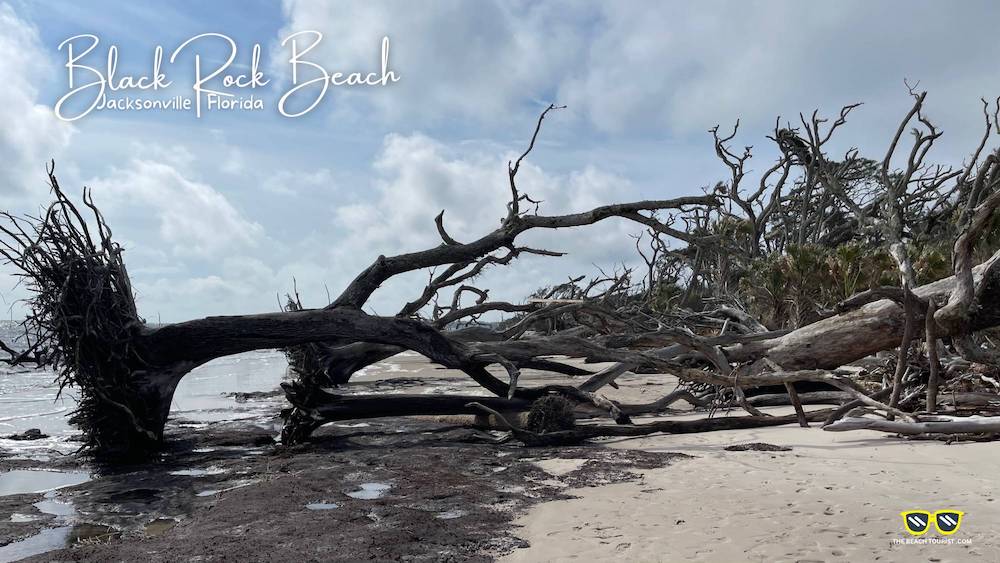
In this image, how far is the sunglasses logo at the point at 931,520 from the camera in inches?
149

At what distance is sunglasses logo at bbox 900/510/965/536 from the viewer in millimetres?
3796

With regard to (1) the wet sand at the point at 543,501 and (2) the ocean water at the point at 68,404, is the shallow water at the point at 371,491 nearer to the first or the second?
(1) the wet sand at the point at 543,501

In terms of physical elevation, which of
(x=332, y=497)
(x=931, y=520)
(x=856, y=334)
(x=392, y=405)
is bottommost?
(x=931, y=520)

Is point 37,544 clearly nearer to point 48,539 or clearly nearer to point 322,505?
point 48,539

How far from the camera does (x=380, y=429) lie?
9680 millimetres

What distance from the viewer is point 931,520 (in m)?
3.95

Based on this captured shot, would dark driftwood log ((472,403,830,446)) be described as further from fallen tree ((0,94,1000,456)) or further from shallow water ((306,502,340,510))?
shallow water ((306,502,340,510))

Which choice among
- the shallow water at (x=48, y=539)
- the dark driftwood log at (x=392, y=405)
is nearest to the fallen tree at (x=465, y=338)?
the dark driftwood log at (x=392, y=405)

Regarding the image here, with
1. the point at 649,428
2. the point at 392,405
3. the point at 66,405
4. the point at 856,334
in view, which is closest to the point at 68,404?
the point at 66,405

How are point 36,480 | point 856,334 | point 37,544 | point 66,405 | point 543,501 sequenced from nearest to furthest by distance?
point 37,544
point 543,501
point 36,480
point 856,334
point 66,405

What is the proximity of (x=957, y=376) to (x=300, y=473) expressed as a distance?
704cm

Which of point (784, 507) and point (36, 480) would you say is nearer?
point (784, 507)

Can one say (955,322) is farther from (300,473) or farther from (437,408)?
(300,473)

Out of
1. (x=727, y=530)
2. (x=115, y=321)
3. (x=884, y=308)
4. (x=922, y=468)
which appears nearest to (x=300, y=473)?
(x=115, y=321)
